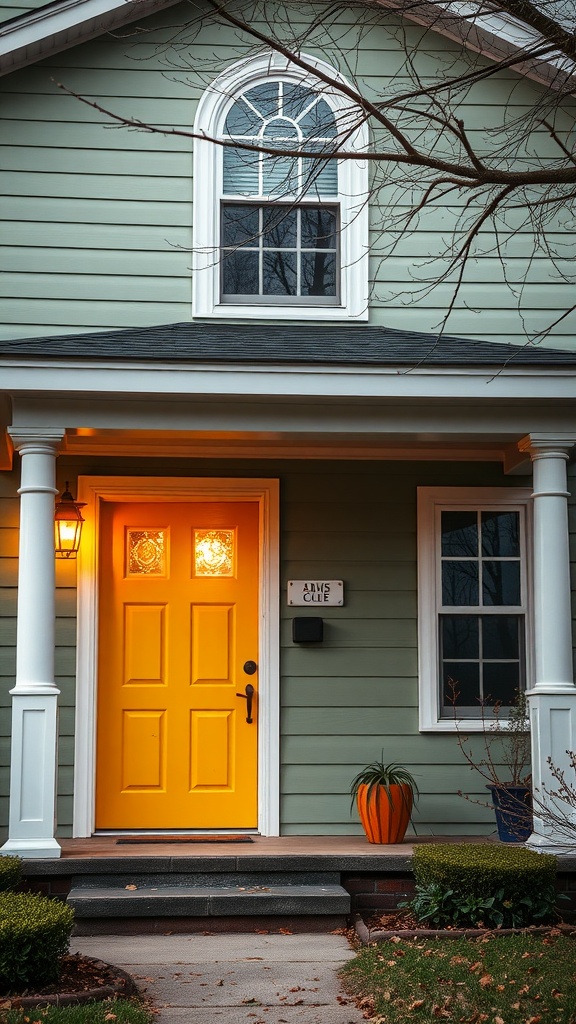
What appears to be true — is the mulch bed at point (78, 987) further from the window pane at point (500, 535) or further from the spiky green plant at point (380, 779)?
the window pane at point (500, 535)

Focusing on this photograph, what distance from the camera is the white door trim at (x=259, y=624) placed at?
24.3 ft

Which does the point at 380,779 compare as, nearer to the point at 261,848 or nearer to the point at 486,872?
the point at 261,848

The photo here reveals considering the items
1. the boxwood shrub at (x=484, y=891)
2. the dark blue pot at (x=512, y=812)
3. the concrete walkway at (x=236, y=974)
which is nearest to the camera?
the concrete walkway at (x=236, y=974)

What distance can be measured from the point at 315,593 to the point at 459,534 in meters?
1.06

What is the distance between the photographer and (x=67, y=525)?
7375mm

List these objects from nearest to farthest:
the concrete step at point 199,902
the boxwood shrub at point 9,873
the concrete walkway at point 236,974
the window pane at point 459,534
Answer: the concrete walkway at point 236,974 < the boxwood shrub at point 9,873 < the concrete step at point 199,902 < the window pane at point 459,534

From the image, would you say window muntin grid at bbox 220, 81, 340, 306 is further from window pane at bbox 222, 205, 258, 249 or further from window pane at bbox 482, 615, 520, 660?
window pane at bbox 482, 615, 520, 660

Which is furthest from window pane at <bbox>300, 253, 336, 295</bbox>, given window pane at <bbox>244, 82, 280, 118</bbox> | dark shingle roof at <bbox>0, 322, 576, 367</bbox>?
window pane at <bbox>244, 82, 280, 118</bbox>

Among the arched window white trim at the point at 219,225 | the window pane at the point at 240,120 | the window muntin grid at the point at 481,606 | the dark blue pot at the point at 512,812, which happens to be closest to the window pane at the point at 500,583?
the window muntin grid at the point at 481,606

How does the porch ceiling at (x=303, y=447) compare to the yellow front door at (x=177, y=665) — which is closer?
the porch ceiling at (x=303, y=447)

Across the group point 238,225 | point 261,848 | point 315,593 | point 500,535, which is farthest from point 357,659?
point 238,225

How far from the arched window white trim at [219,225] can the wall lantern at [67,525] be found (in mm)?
1473

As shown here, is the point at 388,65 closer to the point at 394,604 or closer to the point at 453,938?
the point at 394,604

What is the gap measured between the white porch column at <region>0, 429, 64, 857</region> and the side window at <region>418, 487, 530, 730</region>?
2498mm
